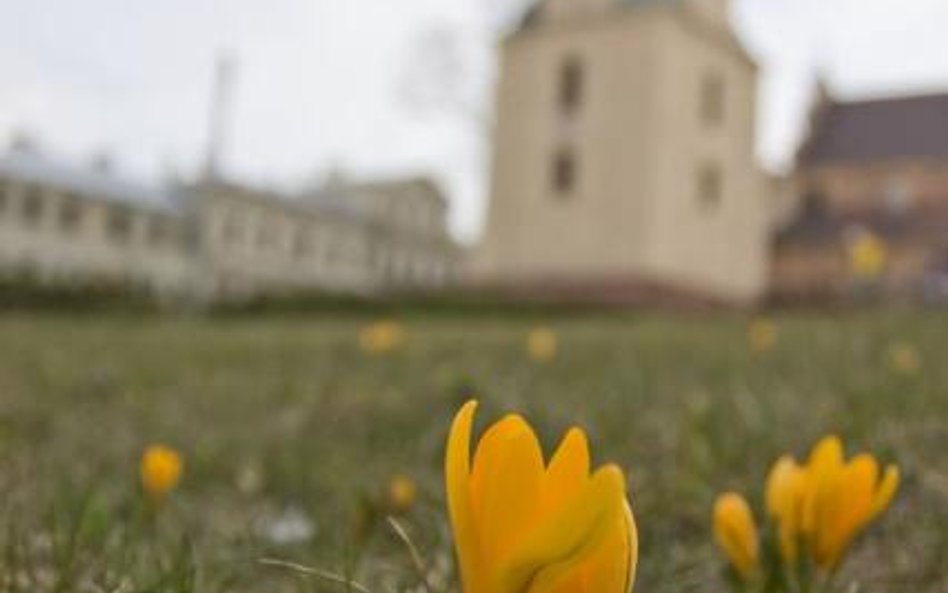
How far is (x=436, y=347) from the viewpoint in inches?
329

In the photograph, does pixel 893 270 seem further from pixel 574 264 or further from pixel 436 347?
pixel 436 347

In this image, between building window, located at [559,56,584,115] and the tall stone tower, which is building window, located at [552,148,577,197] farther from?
building window, located at [559,56,584,115]

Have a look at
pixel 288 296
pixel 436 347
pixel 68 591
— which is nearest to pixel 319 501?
pixel 68 591

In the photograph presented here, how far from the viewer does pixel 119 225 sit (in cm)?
5188

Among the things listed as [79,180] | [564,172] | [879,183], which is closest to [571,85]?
[564,172]

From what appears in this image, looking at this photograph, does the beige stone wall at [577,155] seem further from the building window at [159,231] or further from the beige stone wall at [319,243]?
the building window at [159,231]

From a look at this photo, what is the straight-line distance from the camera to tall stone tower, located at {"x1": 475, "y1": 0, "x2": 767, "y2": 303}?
31062mm

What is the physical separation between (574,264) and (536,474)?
30681 millimetres

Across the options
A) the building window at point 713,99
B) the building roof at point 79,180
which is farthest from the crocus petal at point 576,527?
the building roof at point 79,180

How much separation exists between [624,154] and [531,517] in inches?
1232

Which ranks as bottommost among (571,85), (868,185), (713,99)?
(868,185)

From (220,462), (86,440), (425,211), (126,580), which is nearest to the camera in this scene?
(126,580)

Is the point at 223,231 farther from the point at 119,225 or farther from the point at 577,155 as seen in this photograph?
the point at 577,155

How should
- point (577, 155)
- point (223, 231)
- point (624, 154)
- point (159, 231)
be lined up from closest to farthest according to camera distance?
point (624, 154) → point (577, 155) → point (159, 231) → point (223, 231)
